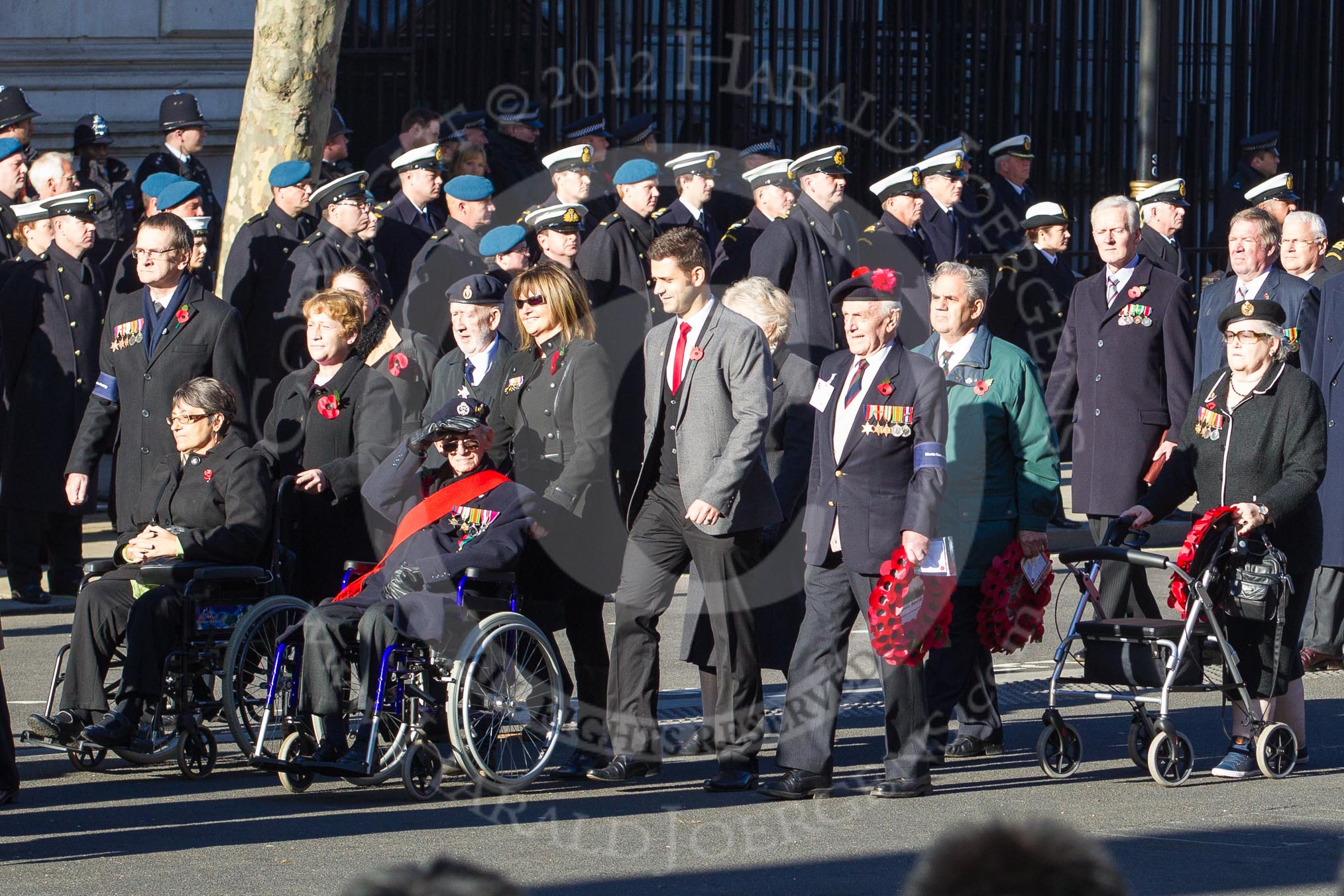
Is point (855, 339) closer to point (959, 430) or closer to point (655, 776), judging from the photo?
point (959, 430)

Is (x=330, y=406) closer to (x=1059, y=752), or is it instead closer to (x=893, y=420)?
(x=893, y=420)

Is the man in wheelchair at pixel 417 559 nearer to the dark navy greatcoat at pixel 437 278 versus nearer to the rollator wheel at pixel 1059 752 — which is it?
the rollator wheel at pixel 1059 752

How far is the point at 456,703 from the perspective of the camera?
257 inches

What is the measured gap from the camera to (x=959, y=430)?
7500 mm

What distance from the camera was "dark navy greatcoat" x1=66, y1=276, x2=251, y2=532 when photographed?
8.51 meters

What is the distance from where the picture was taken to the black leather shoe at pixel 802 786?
669 centimetres

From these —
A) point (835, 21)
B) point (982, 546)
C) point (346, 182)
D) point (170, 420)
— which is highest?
point (835, 21)

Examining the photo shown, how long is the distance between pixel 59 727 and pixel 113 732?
0.21 m

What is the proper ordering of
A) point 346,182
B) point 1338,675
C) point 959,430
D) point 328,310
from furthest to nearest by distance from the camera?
point 346,182 → point 1338,675 → point 328,310 → point 959,430

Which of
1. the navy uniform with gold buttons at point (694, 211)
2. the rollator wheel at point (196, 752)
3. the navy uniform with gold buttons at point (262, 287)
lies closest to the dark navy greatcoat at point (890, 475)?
the rollator wheel at point (196, 752)

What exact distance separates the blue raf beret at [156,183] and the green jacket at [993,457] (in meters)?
5.70

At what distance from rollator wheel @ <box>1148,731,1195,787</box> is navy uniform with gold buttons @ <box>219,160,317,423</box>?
5566mm

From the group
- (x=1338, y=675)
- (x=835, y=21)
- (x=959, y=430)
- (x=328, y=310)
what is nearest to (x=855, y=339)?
(x=959, y=430)

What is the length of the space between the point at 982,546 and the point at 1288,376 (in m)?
1.24
